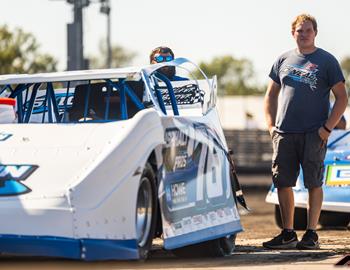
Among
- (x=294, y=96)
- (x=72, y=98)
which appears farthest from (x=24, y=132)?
(x=294, y=96)

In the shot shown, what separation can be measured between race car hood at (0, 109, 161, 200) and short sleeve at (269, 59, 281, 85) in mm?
2459

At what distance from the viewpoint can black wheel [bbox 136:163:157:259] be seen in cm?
784

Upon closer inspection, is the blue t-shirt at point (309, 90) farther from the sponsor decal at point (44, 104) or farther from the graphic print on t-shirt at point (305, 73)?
the sponsor decal at point (44, 104)

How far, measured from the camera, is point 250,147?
39.9 m

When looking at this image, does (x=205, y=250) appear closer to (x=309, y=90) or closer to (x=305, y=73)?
(x=309, y=90)

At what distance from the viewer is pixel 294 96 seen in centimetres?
997

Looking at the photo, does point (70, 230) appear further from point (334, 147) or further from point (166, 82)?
point (334, 147)

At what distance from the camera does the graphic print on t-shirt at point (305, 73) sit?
992 cm

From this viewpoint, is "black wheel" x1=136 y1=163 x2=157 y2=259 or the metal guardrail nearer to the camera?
"black wheel" x1=136 y1=163 x2=157 y2=259

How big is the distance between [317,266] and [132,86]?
7.30ft

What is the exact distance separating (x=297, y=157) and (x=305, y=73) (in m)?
0.72

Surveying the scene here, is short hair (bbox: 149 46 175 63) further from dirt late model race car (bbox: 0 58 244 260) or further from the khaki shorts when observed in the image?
the khaki shorts

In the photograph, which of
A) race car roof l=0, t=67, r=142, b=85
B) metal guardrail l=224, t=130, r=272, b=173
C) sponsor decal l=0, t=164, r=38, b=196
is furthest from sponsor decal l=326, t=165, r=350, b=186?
metal guardrail l=224, t=130, r=272, b=173

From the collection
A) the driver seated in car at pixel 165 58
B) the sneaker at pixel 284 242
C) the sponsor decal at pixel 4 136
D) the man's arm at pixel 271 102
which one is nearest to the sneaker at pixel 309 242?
the sneaker at pixel 284 242
